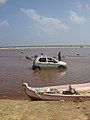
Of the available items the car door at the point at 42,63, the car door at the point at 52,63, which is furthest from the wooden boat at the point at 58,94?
the car door at the point at 52,63

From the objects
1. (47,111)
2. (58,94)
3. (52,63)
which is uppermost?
(52,63)

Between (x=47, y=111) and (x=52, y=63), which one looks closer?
(x=47, y=111)

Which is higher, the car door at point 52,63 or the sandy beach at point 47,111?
the car door at point 52,63

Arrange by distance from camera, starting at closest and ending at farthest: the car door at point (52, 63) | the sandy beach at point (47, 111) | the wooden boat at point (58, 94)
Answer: the sandy beach at point (47, 111)
the wooden boat at point (58, 94)
the car door at point (52, 63)

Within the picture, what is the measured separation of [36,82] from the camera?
85.2ft

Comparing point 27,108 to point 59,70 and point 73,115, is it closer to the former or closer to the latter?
point 73,115

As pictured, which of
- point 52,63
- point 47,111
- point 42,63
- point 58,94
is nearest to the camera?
point 47,111

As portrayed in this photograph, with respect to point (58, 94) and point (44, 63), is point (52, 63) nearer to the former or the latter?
point (44, 63)

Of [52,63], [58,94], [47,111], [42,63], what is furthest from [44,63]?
[47,111]

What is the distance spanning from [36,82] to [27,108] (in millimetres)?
12206

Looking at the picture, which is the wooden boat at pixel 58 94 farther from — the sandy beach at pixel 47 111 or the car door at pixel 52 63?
the car door at pixel 52 63

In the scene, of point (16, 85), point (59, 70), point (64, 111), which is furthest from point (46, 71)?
point (64, 111)

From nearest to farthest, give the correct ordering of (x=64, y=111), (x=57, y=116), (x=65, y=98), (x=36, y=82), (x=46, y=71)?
(x=57, y=116)
(x=64, y=111)
(x=65, y=98)
(x=36, y=82)
(x=46, y=71)

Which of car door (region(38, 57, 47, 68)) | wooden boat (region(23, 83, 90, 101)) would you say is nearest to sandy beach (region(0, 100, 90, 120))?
wooden boat (region(23, 83, 90, 101))
